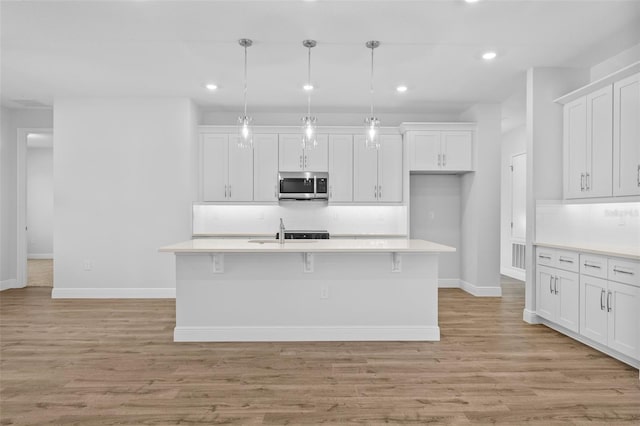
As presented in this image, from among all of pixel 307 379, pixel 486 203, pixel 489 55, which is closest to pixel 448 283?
pixel 486 203

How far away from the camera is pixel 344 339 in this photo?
3.79m

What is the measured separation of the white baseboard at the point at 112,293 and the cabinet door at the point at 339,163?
285 centimetres

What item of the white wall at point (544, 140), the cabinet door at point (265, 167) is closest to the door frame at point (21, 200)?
the cabinet door at point (265, 167)

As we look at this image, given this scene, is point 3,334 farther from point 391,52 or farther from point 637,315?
point 637,315

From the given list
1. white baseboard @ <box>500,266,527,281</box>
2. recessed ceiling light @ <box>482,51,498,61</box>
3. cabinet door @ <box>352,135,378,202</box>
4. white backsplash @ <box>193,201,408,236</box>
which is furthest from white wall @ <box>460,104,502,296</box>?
recessed ceiling light @ <box>482,51,498,61</box>

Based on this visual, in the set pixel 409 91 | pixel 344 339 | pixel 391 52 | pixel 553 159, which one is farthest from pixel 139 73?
pixel 553 159

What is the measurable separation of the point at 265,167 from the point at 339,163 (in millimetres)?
1178

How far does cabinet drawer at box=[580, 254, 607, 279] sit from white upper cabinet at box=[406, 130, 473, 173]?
265cm

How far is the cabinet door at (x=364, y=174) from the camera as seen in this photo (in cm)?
623

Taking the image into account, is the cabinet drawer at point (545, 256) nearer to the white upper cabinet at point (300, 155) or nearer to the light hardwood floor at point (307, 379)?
the light hardwood floor at point (307, 379)

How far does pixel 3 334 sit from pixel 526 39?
5974mm

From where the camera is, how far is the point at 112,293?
18.6 feet

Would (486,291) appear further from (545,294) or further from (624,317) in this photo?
(624,317)

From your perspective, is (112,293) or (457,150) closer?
Result: (112,293)
